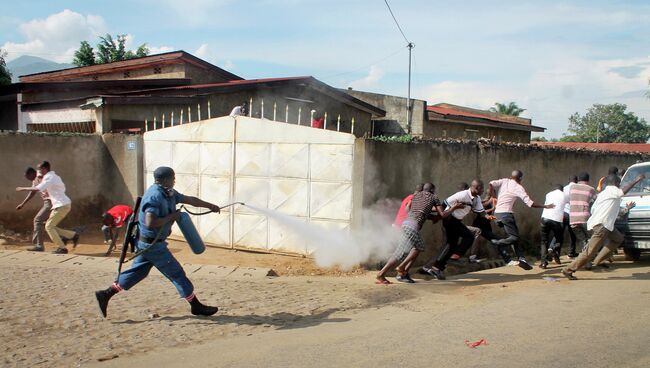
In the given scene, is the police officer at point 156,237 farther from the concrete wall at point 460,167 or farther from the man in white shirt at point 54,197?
the man in white shirt at point 54,197

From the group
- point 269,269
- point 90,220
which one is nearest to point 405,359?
point 269,269

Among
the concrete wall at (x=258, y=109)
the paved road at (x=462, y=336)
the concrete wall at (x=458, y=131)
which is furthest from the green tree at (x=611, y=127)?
the paved road at (x=462, y=336)

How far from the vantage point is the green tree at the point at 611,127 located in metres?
51.4

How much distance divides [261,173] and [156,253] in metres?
4.31

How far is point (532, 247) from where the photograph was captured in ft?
39.6

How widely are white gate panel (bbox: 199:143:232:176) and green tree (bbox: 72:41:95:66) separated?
2600 centimetres

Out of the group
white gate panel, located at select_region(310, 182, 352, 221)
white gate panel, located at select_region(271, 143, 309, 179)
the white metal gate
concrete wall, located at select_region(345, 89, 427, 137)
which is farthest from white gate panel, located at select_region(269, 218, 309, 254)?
concrete wall, located at select_region(345, 89, 427, 137)

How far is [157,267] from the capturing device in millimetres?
5691

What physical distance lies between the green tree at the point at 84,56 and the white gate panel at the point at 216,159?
26002 mm

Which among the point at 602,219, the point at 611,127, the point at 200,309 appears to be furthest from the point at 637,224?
the point at 611,127

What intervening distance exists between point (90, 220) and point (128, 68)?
33.8 feet

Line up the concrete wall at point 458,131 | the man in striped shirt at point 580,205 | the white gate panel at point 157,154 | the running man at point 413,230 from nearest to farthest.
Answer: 1. the running man at point 413,230
2. the man in striped shirt at point 580,205
3. the white gate panel at point 157,154
4. the concrete wall at point 458,131

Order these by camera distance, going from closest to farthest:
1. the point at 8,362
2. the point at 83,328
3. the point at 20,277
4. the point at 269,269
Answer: the point at 8,362
the point at 83,328
the point at 20,277
the point at 269,269

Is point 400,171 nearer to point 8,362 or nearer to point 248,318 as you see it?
point 248,318
